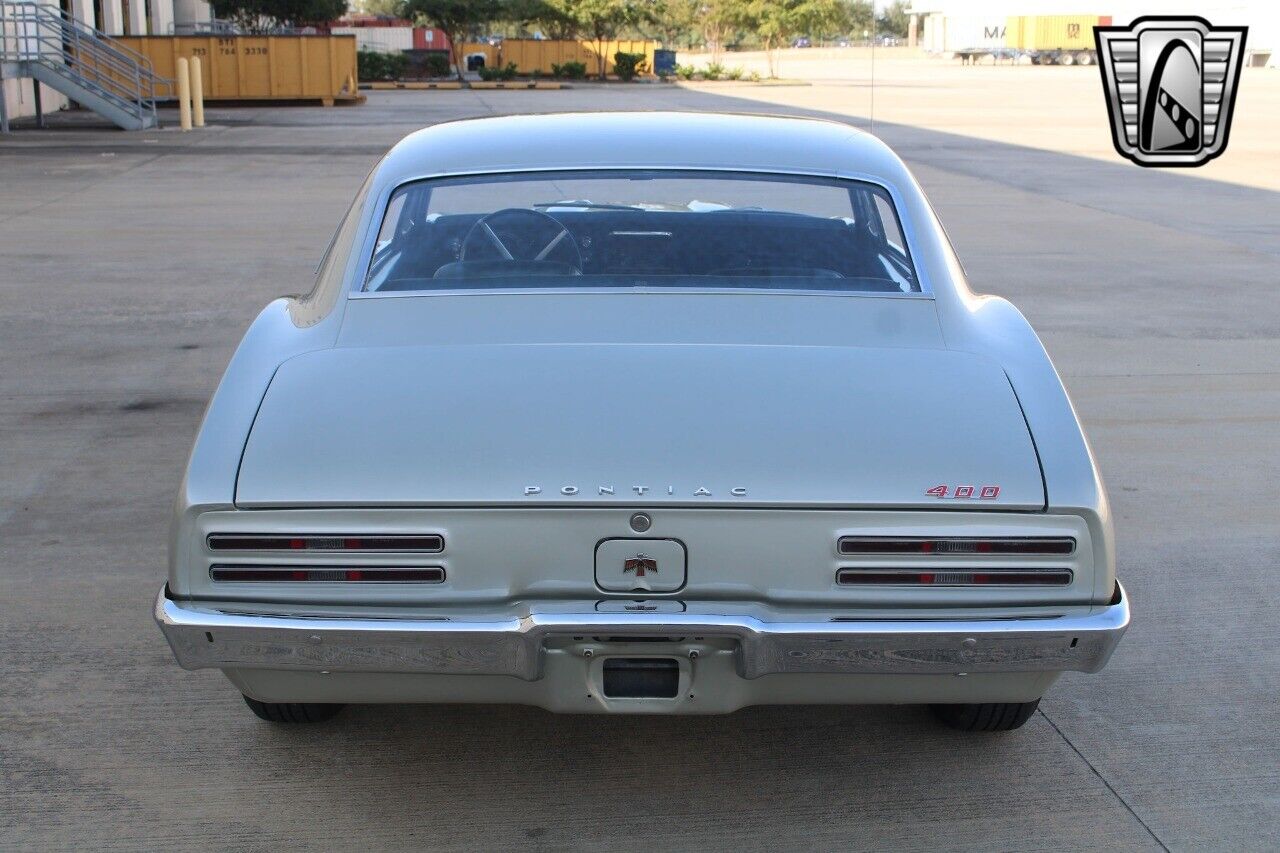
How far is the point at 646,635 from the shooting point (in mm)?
2693

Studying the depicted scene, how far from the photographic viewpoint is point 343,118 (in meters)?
28.7

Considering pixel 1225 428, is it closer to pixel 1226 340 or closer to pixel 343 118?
pixel 1226 340

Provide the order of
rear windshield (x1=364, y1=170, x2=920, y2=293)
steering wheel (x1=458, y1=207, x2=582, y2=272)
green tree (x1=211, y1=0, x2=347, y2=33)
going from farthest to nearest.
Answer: green tree (x1=211, y1=0, x2=347, y2=33)
steering wheel (x1=458, y1=207, x2=582, y2=272)
rear windshield (x1=364, y1=170, x2=920, y2=293)

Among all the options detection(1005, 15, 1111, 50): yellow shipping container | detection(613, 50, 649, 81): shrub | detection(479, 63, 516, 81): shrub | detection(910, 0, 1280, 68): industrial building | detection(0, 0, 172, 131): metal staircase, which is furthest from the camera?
detection(1005, 15, 1111, 50): yellow shipping container

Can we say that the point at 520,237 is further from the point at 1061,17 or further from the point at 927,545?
the point at 1061,17

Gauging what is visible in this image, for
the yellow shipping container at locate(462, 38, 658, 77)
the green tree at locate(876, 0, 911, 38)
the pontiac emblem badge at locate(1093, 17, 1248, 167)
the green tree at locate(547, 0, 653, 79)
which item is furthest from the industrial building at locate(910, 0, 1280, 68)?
the pontiac emblem badge at locate(1093, 17, 1248, 167)

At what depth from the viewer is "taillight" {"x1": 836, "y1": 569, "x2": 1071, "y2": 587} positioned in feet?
9.05

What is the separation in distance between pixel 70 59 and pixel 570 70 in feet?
87.4

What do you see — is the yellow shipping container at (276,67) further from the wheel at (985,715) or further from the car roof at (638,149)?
the wheel at (985,715)

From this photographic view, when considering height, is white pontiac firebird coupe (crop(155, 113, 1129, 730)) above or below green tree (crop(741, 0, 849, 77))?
below

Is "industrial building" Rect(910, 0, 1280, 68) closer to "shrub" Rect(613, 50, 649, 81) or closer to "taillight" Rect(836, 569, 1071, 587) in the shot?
"shrub" Rect(613, 50, 649, 81)

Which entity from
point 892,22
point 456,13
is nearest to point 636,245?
point 456,13

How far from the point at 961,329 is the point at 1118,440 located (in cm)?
323

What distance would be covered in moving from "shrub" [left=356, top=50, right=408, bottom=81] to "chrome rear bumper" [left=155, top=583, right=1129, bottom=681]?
151ft
